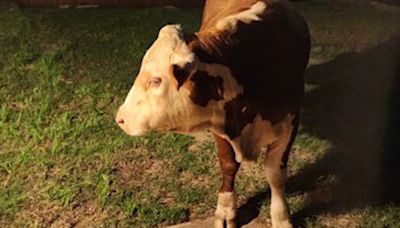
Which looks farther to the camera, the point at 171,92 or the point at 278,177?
the point at 278,177

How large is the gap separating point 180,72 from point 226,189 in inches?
36.5

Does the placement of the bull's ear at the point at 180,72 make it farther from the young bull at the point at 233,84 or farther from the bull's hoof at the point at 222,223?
the bull's hoof at the point at 222,223

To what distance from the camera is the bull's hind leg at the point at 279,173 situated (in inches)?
111

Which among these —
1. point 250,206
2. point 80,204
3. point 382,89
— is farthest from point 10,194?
point 382,89

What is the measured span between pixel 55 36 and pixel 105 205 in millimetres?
2158

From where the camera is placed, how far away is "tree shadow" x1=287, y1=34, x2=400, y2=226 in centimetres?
331

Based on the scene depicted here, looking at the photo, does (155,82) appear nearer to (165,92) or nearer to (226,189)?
(165,92)

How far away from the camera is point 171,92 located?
2289mm

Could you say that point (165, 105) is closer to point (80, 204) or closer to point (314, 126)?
point (80, 204)

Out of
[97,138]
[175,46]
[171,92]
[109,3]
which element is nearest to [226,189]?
[171,92]

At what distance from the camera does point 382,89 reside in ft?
14.0

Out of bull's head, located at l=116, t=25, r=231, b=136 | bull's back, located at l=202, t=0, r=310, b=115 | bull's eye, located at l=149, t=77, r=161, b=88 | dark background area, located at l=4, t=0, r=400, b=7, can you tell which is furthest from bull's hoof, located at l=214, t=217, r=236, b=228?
dark background area, located at l=4, t=0, r=400, b=7

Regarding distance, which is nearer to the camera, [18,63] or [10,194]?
[10,194]

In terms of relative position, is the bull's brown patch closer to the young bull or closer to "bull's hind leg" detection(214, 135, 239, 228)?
the young bull
